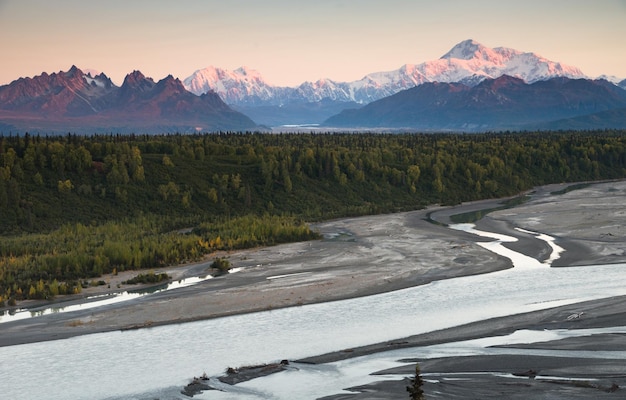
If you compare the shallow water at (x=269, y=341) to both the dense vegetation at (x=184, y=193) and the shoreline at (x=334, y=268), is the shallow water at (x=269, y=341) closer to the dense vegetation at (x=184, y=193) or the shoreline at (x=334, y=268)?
the shoreline at (x=334, y=268)

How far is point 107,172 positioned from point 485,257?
2061 inches

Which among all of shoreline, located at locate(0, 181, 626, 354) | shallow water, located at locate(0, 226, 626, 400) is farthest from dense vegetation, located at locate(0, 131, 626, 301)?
shallow water, located at locate(0, 226, 626, 400)

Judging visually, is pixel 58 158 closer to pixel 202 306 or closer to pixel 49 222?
pixel 49 222

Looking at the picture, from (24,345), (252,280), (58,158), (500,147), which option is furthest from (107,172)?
(500,147)

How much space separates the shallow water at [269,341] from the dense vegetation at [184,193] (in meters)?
15.1

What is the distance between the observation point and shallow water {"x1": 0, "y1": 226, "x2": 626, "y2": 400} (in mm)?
31141

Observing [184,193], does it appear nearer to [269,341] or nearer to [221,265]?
[221,265]

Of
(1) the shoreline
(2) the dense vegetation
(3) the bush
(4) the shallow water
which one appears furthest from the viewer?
(2) the dense vegetation

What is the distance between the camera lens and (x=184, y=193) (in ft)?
310

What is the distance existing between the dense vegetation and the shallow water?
1513cm

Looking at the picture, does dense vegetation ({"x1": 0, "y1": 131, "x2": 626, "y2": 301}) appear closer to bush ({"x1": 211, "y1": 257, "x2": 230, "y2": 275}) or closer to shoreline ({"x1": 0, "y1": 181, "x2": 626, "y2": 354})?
bush ({"x1": 211, "y1": 257, "x2": 230, "y2": 275})

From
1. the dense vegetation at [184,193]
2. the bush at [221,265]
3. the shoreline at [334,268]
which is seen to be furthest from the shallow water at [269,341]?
the bush at [221,265]

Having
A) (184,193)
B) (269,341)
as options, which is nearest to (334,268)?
(269,341)

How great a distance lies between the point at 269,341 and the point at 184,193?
5890 centimetres
